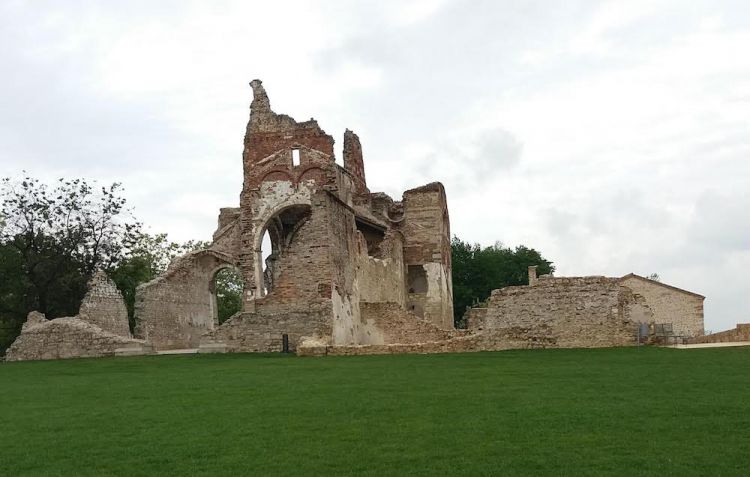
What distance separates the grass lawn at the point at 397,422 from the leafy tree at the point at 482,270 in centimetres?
4168

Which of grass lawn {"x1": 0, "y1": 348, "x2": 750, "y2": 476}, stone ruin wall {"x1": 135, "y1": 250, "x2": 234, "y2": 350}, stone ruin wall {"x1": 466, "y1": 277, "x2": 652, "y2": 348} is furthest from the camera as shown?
stone ruin wall {"x1": 135, "y1": 250, "x2": 234, "y2": 350}

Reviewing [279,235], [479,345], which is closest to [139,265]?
[279,235]

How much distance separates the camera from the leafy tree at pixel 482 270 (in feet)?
185

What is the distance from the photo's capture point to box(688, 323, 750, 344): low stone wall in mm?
22609

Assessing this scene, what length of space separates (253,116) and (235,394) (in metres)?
26.8

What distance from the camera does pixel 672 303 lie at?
37094 millimetres

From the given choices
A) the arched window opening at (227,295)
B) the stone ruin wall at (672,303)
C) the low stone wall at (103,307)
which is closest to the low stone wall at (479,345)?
the low stone wall at (103,307)

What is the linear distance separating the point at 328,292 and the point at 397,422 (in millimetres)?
14697

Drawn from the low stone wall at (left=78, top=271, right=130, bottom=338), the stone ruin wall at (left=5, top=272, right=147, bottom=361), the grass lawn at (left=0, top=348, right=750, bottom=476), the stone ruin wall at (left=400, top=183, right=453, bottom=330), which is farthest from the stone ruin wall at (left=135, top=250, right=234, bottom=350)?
the grass lawn at (left=0, top=348, right=750, bottom=476)

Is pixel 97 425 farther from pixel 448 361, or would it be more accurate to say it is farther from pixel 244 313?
pixel 244 313

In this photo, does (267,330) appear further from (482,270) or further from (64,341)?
(482,270)

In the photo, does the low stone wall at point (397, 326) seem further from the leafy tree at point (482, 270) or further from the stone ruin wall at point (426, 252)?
the leafy tree at point (482, 270)

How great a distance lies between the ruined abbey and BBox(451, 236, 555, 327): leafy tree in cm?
1793

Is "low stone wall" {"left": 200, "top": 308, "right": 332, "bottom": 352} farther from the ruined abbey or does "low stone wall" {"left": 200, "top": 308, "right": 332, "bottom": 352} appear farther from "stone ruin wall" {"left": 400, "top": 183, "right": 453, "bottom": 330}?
"stone ruin wall" {"left": 400, "top": 183, "right": 453, "bottom": 330}
